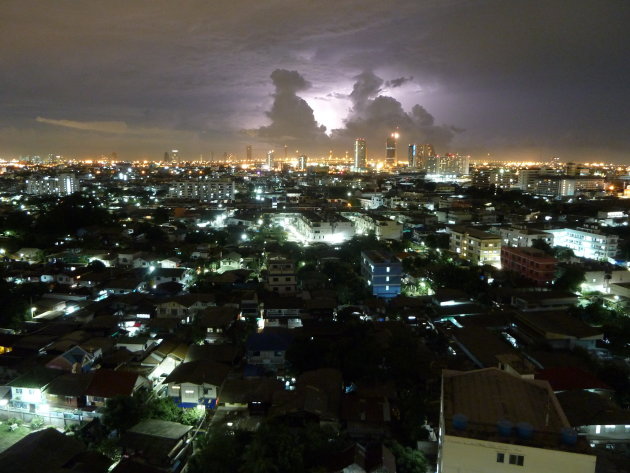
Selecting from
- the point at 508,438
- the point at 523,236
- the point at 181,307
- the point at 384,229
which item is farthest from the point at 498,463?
the point at 384,229

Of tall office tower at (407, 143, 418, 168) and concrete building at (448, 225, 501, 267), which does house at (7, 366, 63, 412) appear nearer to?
concrete building at (448, 225, 501, 267)

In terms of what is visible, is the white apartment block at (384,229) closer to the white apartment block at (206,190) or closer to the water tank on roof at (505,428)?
the water tank on roof at (505,428)

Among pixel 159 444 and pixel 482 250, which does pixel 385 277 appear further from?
pixel 159 444

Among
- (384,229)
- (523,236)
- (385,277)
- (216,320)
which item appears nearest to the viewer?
(216,320)

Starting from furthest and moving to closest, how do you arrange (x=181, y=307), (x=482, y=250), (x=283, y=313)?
1. (x=482, y=250)
2. (x=181, y=307)
3. (x=283, y=313)

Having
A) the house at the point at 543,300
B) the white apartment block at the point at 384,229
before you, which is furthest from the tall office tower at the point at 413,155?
the house at the point at 543,300

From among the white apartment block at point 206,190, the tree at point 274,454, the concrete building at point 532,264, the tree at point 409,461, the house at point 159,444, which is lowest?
the house at point 159,444

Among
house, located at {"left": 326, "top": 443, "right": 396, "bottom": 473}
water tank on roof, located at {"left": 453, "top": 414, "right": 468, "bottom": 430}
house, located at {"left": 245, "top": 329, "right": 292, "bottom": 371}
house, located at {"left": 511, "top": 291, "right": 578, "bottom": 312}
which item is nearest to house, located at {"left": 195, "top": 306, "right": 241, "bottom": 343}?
house, located at {"left": 245, "top": 329, "right": 292, "bottom": 371}
